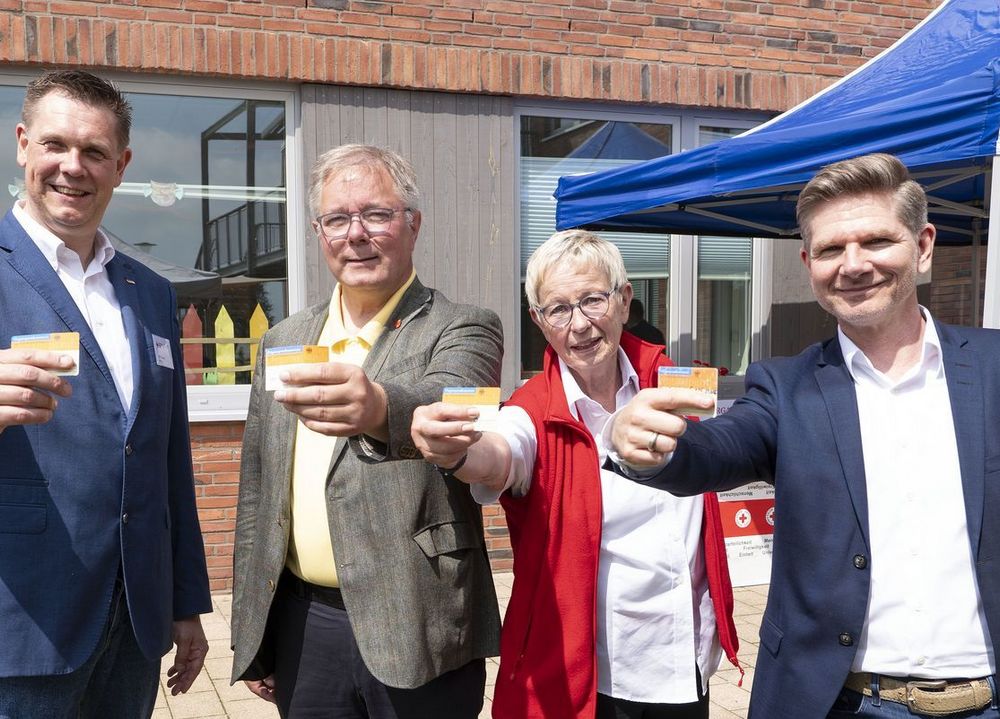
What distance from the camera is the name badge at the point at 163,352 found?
2.14 m

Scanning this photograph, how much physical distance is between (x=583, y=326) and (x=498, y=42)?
413cm

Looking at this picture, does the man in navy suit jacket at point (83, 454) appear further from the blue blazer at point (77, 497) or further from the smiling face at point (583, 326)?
the smiling face at point (583, 326)

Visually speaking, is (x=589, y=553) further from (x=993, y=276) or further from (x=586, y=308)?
(x=993, y=276)

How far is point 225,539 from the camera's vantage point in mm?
5496

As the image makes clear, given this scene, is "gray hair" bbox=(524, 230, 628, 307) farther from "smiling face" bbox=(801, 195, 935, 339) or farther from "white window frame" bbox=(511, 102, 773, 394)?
"white window frame" bbox=(511, 102, 773, 394)

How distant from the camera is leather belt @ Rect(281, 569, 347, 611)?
2.05 metres

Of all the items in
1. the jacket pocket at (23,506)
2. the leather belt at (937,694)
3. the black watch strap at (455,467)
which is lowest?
the leather belt at (937,694)

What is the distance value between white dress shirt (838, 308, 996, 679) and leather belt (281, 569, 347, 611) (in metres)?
1.09

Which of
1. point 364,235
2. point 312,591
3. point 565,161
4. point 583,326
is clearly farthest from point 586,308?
point 565,161

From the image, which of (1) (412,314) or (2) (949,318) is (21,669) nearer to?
(1) (412,314)

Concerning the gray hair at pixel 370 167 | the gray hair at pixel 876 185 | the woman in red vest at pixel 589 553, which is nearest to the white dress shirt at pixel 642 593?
the woman in red vest at pixel 589 553

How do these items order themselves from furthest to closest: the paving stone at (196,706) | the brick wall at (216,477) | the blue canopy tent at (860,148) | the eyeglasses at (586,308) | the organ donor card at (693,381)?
the brick wall at (216,477), the paving stone at (196,706), the blue canopy tent at (860,148), the eyeglasses at (586,308), the organ donor card at (693,381)

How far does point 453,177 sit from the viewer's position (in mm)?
5816

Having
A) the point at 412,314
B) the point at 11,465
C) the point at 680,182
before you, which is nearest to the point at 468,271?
the point at 680,182
